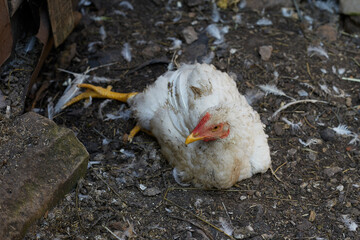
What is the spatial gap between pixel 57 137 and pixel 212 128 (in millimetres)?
1252

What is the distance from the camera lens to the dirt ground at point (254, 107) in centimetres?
350

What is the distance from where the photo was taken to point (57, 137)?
3.35 m

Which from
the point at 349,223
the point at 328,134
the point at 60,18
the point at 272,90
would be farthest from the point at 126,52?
the point at 349,223

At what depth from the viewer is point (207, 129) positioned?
3.42 m

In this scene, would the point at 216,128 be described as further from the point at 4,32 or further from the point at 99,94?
the point at 4,32

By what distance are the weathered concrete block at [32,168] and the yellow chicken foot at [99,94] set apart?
1079 mm

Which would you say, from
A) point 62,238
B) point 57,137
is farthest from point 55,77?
point 62,238

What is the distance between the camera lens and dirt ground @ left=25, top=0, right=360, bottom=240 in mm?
3496

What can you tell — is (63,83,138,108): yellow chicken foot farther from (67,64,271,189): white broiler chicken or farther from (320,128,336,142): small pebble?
(320,128,336,142): small pebble

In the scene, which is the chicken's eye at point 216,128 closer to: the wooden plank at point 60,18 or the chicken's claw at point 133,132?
the chicken's claw at point 133,132

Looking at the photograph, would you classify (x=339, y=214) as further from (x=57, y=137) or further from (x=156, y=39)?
(x=156, y=39)

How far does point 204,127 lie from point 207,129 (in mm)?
31

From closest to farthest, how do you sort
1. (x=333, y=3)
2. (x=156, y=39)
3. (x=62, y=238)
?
(x=62, y=238)
(x=156, y=39)
(x=333, y=3)

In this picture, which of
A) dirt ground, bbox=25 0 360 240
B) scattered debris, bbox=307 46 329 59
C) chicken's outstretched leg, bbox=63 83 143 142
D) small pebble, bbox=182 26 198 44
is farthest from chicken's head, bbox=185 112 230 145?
scattered debris, bbox=307 46 329 59
